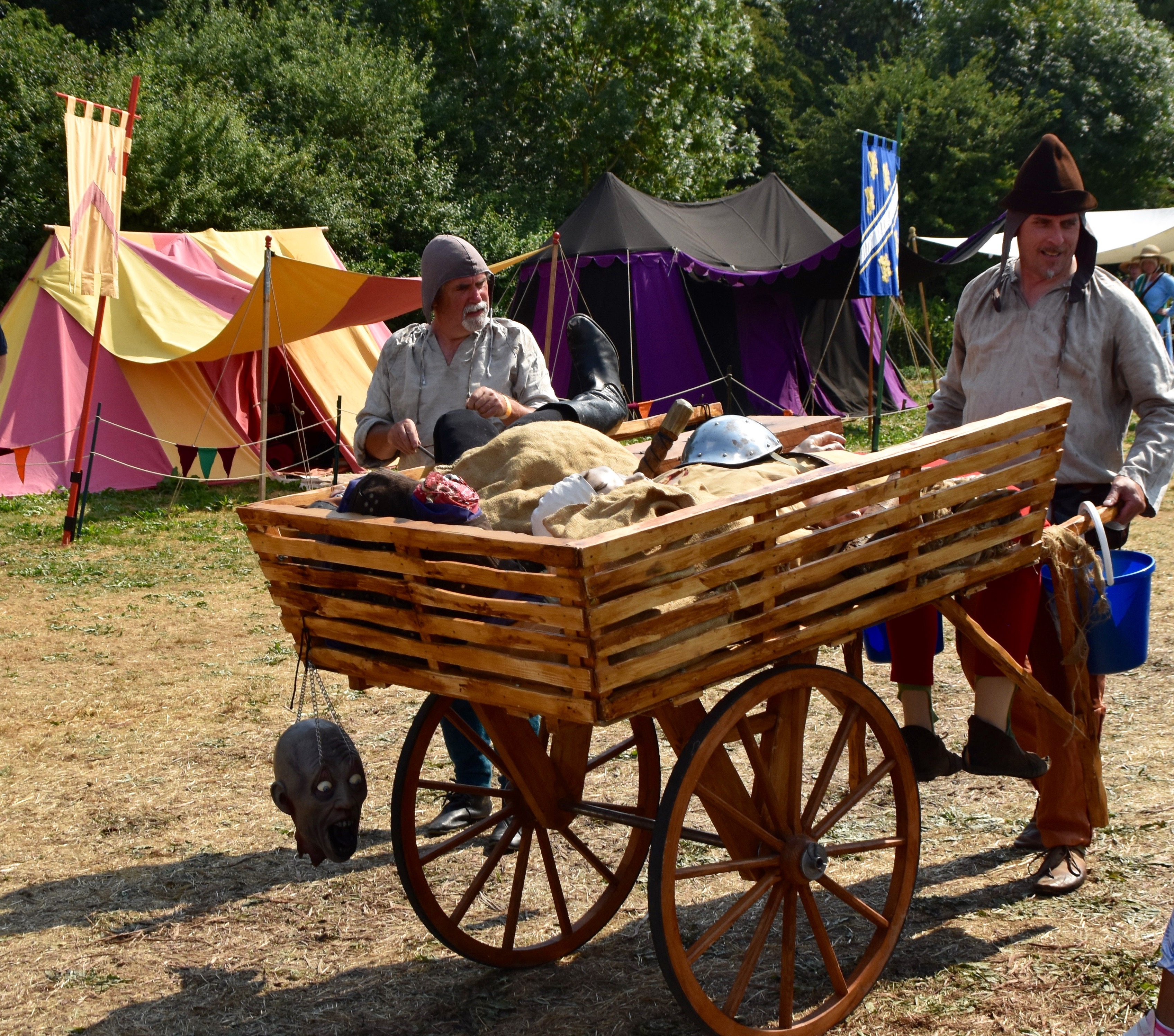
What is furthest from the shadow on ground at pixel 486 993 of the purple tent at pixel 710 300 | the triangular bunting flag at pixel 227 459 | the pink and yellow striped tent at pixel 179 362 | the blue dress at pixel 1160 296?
the purple tent at pixel 710 300

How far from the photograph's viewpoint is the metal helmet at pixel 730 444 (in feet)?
8.81

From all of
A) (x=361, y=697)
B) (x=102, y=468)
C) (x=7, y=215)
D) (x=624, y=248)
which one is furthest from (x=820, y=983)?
(x=7, y=215)

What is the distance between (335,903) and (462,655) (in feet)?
4.88

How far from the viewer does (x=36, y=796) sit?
165 inches

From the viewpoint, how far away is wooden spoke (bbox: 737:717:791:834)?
97.3 inches

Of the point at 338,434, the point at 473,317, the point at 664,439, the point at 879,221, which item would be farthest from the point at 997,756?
the point at 879,221

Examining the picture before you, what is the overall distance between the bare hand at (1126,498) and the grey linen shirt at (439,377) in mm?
1648

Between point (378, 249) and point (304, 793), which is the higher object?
point (378, 249)

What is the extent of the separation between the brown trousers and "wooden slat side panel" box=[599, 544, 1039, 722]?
484 millimetres

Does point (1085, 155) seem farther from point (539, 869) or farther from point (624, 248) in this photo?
point (539, 869)

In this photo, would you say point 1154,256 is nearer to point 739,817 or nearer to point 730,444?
point 730,444

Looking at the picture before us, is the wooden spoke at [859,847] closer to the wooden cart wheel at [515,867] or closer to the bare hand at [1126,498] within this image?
the wooden cart wheel at [515,867]

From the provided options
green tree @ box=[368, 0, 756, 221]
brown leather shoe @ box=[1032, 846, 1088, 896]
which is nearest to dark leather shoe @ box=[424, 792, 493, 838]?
brown leather shoe @ box=[1032, 846, 1088, 896]

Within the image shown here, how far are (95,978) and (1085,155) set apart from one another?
29593 mm
